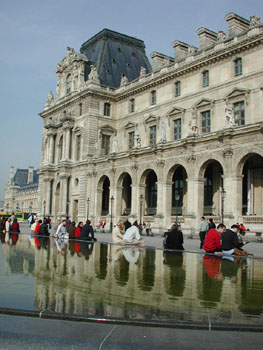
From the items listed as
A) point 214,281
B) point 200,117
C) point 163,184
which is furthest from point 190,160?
point 214,281

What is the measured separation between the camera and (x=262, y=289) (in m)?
8.27

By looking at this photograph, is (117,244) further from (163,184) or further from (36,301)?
(163,184)

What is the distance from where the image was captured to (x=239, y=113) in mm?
35312

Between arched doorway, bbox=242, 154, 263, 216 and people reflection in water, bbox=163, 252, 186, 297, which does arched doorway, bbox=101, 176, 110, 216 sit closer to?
arched doorway, bbox=242, 154, 263, 216

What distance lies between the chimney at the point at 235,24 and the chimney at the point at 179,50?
7.18m

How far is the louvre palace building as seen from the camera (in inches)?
1289

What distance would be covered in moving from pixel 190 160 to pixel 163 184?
4.15 m

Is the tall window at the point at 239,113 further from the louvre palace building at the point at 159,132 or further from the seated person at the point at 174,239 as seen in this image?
the seated person at the point at 174,239

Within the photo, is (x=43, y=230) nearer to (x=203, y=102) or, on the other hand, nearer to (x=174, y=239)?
(x=174, y=239)

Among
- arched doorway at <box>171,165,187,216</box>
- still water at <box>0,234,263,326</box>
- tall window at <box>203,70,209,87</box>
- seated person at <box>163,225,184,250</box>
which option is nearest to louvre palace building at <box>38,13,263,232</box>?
tall window at <box>203,70,209,87</box>

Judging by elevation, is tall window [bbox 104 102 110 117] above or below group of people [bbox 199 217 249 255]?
above

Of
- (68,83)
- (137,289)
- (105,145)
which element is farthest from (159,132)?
(137,289)

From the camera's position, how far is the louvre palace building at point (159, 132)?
32750 millimetres

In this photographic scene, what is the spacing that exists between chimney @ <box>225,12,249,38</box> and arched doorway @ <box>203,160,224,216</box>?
1264 cm
